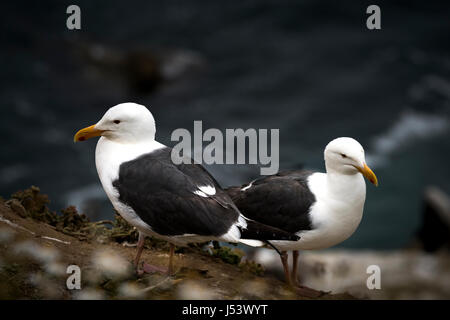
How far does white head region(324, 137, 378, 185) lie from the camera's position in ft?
19.8

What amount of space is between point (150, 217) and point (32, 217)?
179 cm

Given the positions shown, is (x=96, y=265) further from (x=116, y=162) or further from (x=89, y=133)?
(x=89, y=133)

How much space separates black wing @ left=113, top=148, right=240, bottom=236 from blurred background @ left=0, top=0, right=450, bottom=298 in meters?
9.09

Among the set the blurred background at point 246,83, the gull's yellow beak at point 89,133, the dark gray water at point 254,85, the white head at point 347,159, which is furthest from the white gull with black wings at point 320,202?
the blurred background at point 246,83

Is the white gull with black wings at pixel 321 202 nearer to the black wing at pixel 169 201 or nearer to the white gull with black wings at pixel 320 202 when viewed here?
the white gull with black wings at pixel 320 202

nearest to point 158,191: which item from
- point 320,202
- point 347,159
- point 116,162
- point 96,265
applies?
point 116,162

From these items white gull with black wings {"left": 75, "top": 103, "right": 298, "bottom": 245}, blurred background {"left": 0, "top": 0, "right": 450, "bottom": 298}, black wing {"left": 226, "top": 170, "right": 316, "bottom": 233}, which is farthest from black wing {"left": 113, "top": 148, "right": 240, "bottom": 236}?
blurred background {"left": 0, "top": 0, "right": 450, "bottom": 298}

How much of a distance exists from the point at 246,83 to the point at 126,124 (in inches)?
558

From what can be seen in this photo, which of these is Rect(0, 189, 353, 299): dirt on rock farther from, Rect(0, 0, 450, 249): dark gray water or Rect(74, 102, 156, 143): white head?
Rect(0, 0, 450, 249): dark gray water

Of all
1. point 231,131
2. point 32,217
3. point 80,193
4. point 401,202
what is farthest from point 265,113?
point 32,217

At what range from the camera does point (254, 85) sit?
19844 mm

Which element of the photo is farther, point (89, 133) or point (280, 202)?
point (280, 202)

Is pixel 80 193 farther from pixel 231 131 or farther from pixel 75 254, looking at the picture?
pixel 75 254

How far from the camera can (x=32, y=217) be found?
673cm
